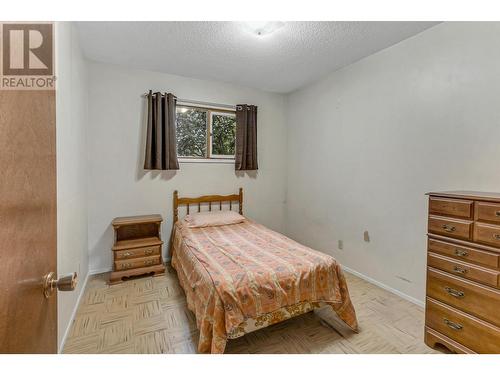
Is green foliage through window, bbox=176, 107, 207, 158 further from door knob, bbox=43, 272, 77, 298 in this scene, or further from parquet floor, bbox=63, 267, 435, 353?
door knob, bbox=43, 272, 77, 298

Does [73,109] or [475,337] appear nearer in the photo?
[475,337]

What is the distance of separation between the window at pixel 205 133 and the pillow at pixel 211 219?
2.88 feet

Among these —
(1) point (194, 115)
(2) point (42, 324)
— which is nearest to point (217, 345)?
(2) point (42, 324)

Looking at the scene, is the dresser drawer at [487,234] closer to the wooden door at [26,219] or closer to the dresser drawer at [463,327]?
the dresser drawer at [463,327]

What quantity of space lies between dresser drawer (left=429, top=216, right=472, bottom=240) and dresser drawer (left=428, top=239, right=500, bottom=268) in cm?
7

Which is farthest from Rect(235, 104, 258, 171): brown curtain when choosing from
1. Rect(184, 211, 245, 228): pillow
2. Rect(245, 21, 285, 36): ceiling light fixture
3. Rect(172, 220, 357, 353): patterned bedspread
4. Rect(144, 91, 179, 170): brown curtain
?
Rect(172, 220, 357, 353): patterned bedspread

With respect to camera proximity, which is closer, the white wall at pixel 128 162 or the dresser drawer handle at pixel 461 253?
the dresser drawer handle at pixel 461 253

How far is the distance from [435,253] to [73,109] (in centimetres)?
311

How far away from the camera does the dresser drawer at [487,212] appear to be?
1.37 meters

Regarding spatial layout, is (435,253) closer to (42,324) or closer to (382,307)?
(382,307)

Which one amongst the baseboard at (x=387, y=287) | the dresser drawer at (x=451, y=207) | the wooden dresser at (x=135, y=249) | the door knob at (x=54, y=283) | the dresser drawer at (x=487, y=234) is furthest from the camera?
the wooden dresser at (x=135, y=249)

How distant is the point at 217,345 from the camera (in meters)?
1.49

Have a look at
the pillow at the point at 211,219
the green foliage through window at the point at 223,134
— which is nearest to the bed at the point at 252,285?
the pillow at the point at 211,219

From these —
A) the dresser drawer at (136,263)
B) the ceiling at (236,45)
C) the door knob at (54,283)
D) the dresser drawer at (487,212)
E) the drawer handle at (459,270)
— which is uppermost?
the ceiling at (236,45)
